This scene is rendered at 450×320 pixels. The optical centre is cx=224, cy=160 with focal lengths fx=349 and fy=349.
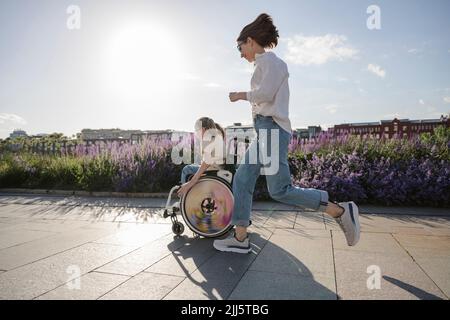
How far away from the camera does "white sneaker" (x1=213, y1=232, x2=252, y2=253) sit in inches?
130

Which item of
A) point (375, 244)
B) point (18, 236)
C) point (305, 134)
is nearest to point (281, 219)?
point (375, 244)

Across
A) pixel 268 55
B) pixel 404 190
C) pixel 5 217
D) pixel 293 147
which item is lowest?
pixel 5 217

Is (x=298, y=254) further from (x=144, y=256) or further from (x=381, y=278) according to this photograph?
(x=144, y=256)

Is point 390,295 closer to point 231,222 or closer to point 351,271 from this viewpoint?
point 351,271

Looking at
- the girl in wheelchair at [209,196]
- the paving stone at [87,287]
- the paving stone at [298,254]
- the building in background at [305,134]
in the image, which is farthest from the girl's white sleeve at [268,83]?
the building in background at [305,134]

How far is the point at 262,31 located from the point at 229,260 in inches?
81.3

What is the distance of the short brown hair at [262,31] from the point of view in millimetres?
3111

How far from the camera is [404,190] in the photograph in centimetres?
566

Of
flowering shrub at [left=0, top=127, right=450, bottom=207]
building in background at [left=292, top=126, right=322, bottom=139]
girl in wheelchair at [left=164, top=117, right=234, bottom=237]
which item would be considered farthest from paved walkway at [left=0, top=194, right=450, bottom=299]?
building in background at [left=292, top=126, right=322, bottom=139]

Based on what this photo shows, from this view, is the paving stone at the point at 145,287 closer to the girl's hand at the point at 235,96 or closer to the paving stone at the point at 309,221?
the girl's hand at the point at 235,96

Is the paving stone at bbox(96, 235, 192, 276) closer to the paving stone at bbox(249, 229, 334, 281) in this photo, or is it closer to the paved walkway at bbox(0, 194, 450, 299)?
the paved walkway at bbox(0, 194, 450, 299)

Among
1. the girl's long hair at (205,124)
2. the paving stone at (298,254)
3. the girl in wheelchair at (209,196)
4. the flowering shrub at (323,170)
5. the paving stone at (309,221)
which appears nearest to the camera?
the paving stone at (298,254)

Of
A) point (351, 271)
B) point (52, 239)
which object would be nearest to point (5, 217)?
point (52, 239)
